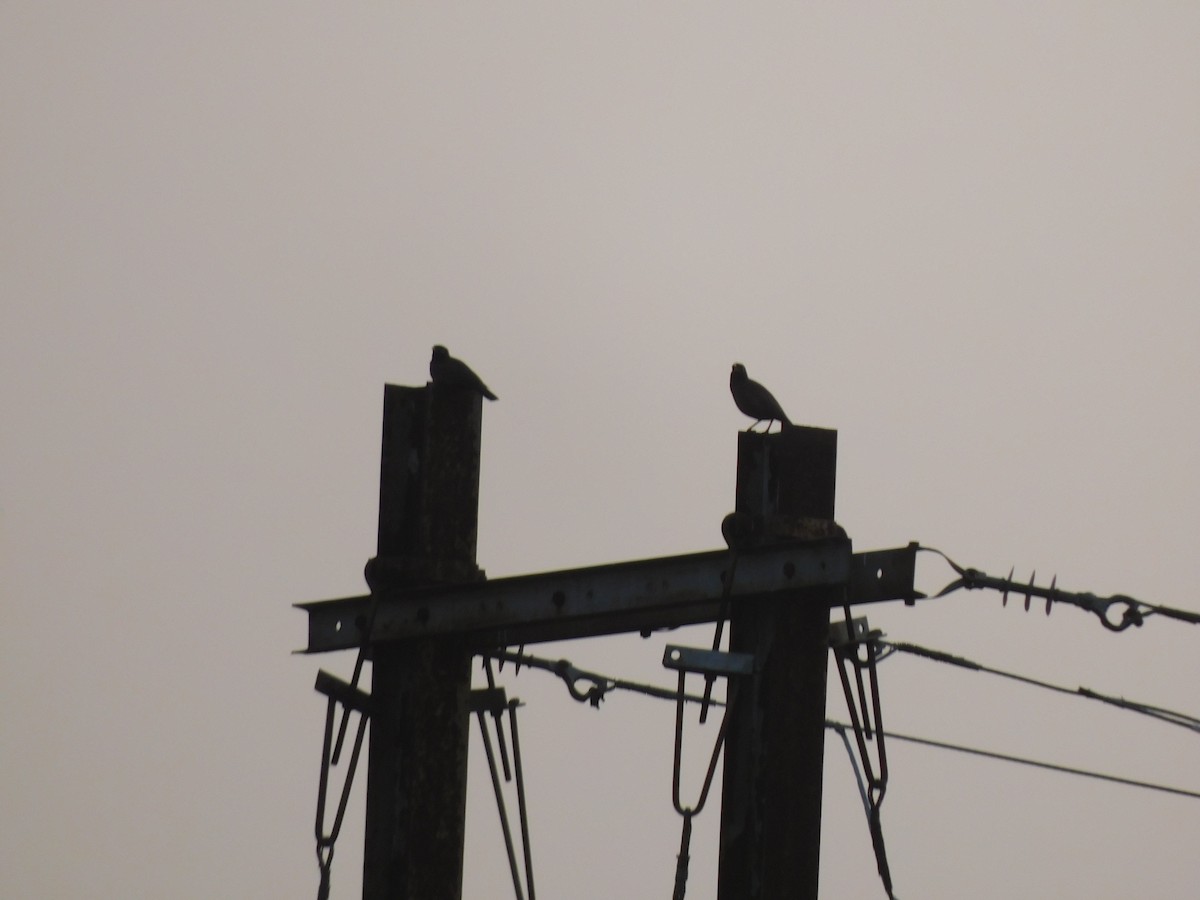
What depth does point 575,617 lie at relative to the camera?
7180 millimetres

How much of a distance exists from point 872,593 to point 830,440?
582 millimetres

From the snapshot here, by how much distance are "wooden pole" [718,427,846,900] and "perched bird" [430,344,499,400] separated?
5.42ft

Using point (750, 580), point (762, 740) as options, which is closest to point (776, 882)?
point (762, 740)

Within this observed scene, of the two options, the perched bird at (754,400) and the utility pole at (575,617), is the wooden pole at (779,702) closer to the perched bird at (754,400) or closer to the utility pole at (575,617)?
the utility pole at (575,617)

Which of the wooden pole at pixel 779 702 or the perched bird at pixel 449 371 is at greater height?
the perched bird at pixel 449 371

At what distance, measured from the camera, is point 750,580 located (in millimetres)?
6637

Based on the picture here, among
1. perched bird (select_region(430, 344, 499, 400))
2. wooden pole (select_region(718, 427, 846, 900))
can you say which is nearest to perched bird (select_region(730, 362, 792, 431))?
perched bird (select_region(430, 344, 499, 400))

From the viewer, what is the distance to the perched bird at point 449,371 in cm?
792

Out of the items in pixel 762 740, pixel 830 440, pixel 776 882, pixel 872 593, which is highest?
pixel 830 440

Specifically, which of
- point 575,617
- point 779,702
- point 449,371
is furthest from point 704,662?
point 449,371

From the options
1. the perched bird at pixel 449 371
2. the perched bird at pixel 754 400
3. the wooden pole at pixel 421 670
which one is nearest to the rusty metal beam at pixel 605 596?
the wooden pole at pixel 421 670

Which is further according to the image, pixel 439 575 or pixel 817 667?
pixel 439 575

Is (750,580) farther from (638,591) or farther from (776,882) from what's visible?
(776,882)

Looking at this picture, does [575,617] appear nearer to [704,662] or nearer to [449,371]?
[704,662]
